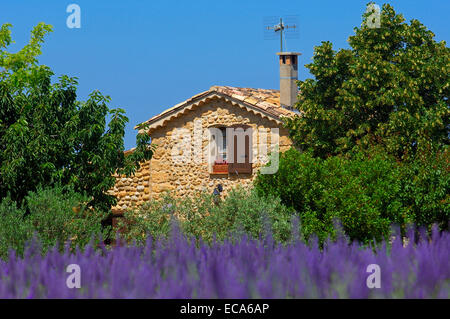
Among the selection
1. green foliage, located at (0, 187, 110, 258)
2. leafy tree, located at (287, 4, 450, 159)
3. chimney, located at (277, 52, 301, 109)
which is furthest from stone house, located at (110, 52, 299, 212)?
green foliage, located at (0, 187, 110, 258)

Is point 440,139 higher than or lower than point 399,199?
higher

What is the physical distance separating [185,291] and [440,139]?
79.3 feet

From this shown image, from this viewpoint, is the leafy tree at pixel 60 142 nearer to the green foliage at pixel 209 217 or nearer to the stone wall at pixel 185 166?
the green foliage at pixel 209 217

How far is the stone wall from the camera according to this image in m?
26.4

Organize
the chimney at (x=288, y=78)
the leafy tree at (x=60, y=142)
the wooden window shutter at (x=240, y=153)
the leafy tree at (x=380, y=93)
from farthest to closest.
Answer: the chimney at (x=288, y=78) → the wooden window shutter at (x=240, y=153) → the leafy tree at (x=380, y=93) → the leafy tree at (x=60, y=142)

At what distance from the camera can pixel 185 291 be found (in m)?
2.84

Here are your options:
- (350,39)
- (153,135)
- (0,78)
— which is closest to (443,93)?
(350,39)

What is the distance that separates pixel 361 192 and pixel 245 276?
15.4m

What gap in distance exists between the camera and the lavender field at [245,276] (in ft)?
9.22

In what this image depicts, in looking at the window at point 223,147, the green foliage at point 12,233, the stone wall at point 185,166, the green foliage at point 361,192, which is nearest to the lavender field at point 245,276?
the green foliage at point 12,233

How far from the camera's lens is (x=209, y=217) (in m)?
15.0

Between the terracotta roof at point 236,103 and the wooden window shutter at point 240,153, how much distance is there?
1.05 m

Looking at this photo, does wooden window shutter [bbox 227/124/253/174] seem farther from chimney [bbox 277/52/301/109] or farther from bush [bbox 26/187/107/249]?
bush [bbox 26/187/107/249]
